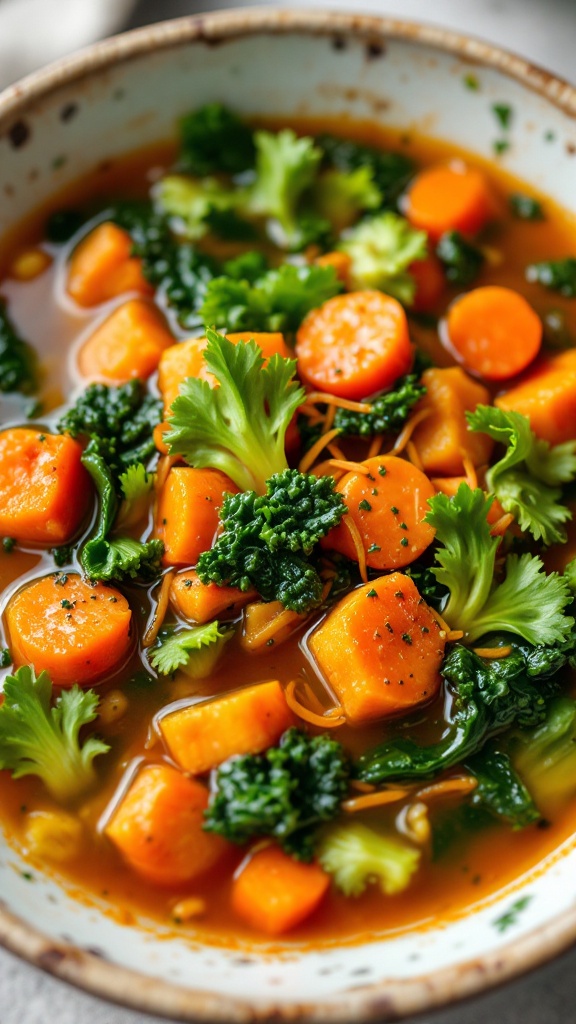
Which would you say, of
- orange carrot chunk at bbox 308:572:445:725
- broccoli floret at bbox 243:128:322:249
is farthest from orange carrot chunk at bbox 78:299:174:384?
orange carrot chunk at bbox 308:572:445:725

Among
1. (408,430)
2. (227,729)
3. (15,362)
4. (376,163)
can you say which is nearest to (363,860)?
(227,729)

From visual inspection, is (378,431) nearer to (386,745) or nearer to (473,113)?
(386,745)

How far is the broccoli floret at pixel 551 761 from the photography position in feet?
10.3

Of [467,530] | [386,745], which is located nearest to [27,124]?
[467,530]

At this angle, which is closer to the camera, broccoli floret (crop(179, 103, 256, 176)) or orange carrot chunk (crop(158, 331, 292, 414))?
orange carrot chunk (crop(158, 331, 292, 414))

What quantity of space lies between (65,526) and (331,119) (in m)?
2.14

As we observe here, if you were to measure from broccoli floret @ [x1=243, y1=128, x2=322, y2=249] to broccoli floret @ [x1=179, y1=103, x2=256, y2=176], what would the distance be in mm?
81

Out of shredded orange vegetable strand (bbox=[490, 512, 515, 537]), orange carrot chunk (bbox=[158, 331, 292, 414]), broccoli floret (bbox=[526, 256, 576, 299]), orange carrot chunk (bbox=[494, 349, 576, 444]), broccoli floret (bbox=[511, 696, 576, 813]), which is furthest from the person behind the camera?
broccoli floret (bbox=[526, 256, 576, 299])

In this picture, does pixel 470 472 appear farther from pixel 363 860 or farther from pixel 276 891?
pixel 276 891

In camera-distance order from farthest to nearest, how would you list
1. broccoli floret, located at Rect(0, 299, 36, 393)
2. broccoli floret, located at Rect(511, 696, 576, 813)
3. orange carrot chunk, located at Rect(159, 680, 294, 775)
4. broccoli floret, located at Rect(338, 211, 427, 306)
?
broccoli floret, located at Rect(338, 211, 427, 306) < broccoli floret, located at Rect(0, 299, 36, 393) < broccoli floret, located at Rect(511, 696, 576, 813) < orange carrot chunk, located at Rect(159, 680, 294, 775)

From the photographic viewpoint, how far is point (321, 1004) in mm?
2430

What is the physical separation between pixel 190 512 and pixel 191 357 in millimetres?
594

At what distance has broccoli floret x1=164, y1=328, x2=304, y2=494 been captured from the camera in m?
3.27

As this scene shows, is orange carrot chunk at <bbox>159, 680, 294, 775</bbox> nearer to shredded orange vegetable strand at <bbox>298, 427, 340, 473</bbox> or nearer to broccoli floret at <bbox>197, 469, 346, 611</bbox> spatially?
broccoli floret at <bbox>197, 469, 346, 611</bbox>
